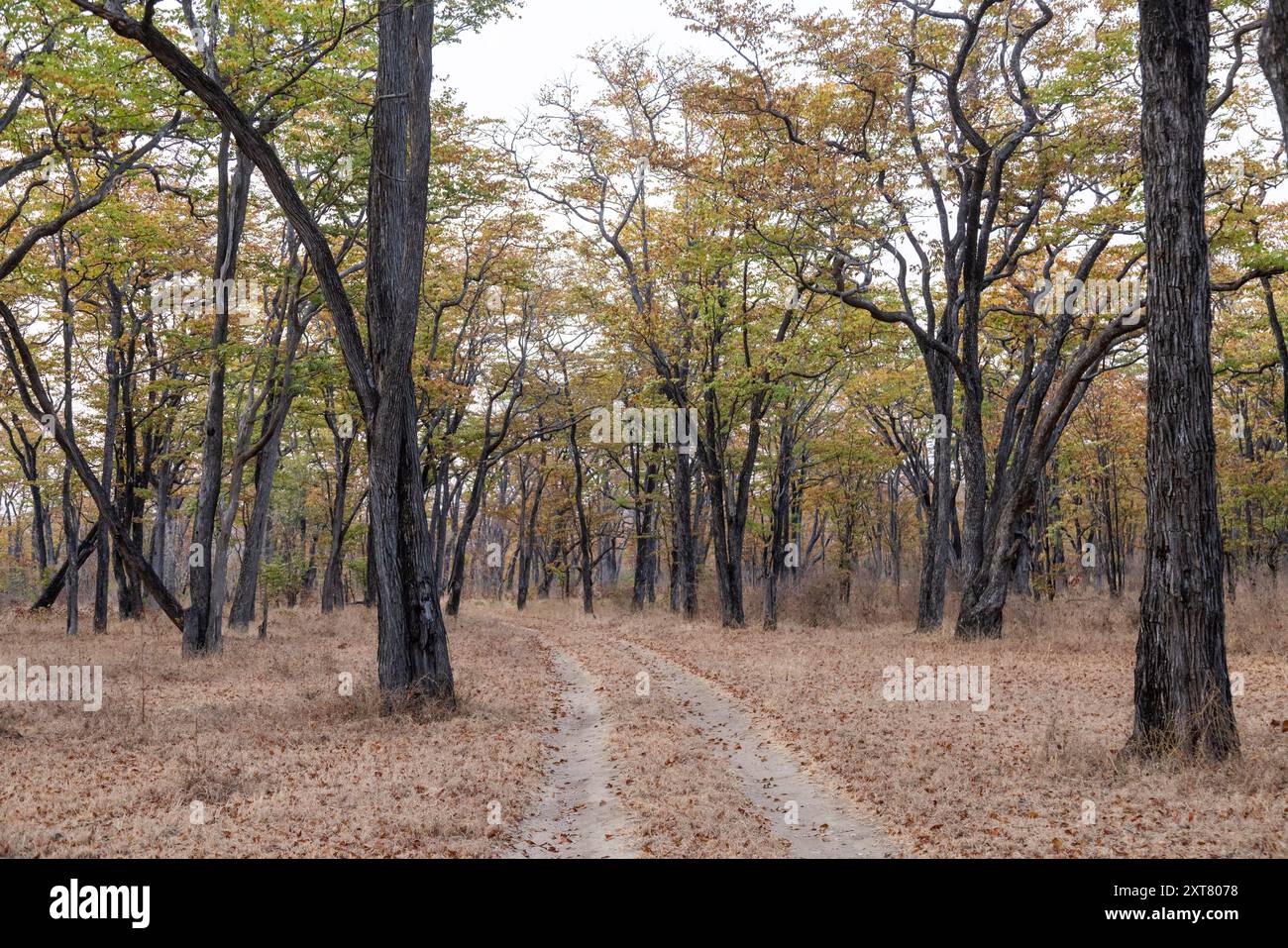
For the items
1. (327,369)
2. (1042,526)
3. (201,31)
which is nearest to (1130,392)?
(1042,526)

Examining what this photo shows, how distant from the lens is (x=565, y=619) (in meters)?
29.9

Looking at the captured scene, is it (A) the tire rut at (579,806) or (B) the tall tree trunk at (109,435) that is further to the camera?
(B) the tall tree trunk at (109,435)

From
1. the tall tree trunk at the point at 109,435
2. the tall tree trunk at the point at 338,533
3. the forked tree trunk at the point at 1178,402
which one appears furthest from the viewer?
the tall tree trunk at the point at 338,533

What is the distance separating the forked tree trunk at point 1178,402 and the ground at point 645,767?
756 mm

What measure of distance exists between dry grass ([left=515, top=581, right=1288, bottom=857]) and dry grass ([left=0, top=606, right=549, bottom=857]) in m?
3.09

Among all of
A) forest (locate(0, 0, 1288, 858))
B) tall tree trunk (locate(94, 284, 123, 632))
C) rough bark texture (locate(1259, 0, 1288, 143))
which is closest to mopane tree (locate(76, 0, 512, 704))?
forest (locate(0, 0, 1288, 858))

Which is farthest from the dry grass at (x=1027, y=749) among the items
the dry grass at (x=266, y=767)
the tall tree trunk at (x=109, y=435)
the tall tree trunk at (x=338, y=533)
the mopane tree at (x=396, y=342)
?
the tall tree trunk at (x=109, y=435)

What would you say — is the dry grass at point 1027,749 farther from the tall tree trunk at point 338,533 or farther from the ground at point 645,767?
the tall tree trunk at point 338,533

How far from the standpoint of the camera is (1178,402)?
283 inches

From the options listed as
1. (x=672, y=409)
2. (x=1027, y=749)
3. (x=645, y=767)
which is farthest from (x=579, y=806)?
(x=672, y=409)

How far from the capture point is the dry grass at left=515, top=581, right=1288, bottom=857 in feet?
18.7

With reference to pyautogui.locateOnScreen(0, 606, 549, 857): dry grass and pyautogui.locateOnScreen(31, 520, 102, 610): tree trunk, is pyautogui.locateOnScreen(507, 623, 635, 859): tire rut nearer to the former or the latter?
pyautogui.locateOnScreen(0, 606, 549, 857): dry grass

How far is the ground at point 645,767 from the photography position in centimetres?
595
